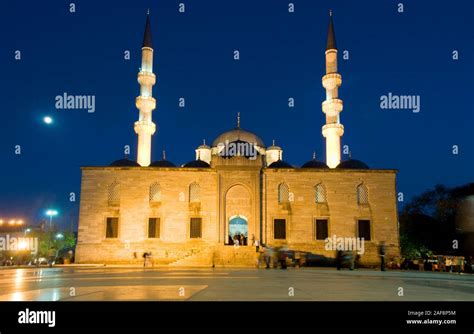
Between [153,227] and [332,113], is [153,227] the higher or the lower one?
the lower one

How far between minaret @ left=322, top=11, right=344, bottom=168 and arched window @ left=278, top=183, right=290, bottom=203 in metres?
6.36

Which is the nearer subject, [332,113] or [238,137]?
[332,113]

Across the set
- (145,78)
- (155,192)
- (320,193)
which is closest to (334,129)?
(320,193)

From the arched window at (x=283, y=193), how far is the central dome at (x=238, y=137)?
915cm

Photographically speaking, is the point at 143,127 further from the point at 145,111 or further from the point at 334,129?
the point at 334,129

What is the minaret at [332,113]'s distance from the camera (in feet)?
120

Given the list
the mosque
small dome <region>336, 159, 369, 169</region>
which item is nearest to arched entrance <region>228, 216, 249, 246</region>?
the mosque

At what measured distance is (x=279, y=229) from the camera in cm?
3123

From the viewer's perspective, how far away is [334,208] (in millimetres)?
31594

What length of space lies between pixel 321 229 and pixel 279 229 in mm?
2949

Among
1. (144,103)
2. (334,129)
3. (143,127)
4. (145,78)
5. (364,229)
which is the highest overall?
(145,78)
